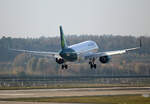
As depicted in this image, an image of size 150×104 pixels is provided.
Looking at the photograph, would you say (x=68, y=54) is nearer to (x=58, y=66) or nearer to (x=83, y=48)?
(x=83, y=48)

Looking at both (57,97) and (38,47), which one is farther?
(38,47)

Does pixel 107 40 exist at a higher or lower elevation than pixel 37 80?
higher

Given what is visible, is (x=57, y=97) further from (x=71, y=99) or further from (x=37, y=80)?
(x=37, y=80)

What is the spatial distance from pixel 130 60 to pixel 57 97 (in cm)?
8559

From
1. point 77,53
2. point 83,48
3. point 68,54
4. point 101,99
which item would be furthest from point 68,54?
point 101,99

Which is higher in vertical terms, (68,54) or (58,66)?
(68,54)

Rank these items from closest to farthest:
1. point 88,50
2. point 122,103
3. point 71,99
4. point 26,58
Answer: point 122,103, point 71,99, point 88,50, point 26,58

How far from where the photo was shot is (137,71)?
147875 millimetres

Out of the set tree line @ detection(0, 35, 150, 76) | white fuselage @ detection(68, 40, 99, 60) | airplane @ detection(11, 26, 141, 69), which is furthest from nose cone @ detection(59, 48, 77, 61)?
tree line @ detection(0, 35, 150, 76)

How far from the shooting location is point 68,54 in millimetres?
93938

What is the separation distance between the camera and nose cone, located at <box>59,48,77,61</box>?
93387 mm

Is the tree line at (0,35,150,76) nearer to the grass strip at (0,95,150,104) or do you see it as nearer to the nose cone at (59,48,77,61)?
the nose cone at (59,48,77,61)

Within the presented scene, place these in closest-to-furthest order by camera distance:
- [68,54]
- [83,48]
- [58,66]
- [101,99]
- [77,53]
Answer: [101,99], [68,54], [77,53], [83,48], [58,66]

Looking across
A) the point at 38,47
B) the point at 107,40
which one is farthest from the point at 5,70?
the point at 107,40
